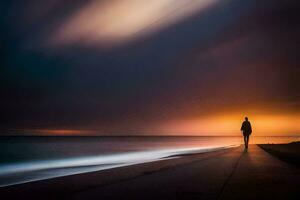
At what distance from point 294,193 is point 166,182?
113 inches

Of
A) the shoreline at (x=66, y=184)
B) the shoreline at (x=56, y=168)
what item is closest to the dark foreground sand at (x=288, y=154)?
the shoreline at (x=56, y=168)

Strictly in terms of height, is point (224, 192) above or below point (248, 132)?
below

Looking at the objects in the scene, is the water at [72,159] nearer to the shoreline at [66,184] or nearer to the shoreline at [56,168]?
the shoreline at [56,168]

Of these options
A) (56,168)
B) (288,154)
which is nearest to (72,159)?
(56,168)

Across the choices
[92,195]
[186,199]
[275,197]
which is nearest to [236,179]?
[275,197]

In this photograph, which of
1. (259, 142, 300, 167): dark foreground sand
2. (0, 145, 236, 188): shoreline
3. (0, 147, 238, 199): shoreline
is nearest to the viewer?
(0, 147, 238, 199): shoreline

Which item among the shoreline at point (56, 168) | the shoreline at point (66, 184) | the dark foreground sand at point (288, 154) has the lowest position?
the shoreline at point (56, 168)

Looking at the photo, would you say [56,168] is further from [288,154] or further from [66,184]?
[288,154]

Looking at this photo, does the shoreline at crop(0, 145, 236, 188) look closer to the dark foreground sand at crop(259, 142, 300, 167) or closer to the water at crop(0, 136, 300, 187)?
the water at crop(0, 136, 300, 187)

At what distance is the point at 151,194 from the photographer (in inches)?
250

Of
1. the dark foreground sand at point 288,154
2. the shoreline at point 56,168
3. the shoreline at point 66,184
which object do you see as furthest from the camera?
the dark foreground sand at point 288,154

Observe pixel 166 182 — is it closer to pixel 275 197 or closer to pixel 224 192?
pixel 224 192

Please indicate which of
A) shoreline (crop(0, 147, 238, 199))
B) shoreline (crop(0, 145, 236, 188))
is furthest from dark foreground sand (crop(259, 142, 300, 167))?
shoreline (crop(0, 147, 238, 199))

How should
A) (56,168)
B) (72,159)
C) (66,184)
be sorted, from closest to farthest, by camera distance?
(66,184) → (56,168) → (72,159)
